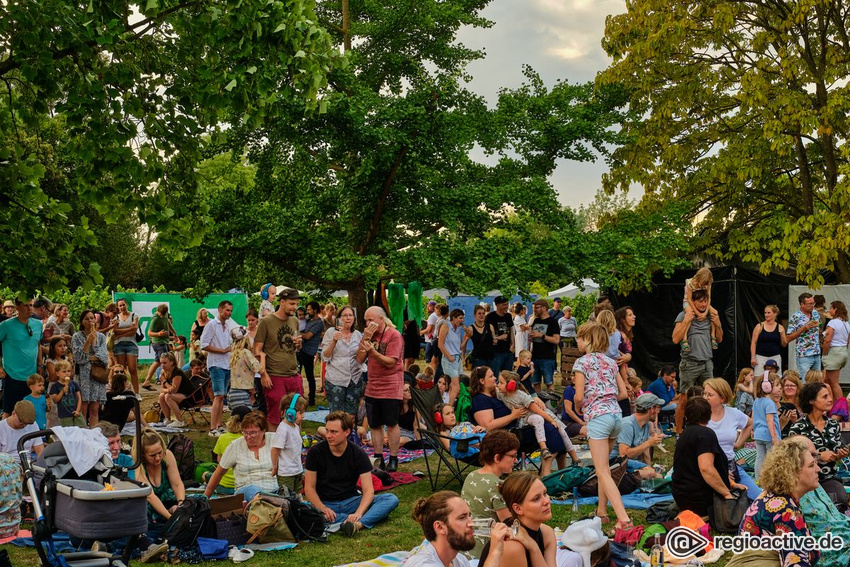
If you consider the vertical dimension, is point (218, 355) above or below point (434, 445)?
above

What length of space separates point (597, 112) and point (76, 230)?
41.4 feet

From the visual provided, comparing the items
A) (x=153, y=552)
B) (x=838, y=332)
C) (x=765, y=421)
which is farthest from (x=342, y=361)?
(x=838, y=332)

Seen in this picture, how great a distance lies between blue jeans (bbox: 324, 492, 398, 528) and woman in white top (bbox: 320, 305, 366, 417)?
2646mm

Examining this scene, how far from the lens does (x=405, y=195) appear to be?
15.3 meters

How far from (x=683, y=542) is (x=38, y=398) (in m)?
6.87

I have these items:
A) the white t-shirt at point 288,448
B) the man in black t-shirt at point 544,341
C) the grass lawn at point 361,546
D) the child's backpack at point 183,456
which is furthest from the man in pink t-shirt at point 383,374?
the man in black t-shirt at point 544,341

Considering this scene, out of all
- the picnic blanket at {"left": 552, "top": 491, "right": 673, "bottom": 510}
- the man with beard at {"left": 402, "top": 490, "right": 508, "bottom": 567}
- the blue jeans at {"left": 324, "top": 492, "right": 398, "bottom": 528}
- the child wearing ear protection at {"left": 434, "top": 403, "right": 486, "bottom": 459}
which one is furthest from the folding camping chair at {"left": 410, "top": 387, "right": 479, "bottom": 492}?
the man with beard at {"left": 402, "top": 490, "right": 508, "bottom": 567}

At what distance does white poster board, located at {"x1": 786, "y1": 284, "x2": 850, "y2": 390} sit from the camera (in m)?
16.8

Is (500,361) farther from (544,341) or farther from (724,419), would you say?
(724,419)

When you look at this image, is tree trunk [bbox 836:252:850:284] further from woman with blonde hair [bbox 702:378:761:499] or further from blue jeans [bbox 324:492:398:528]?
blue jeans [bbox 324:492:398:528]

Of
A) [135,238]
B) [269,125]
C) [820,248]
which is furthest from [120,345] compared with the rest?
[135,238]

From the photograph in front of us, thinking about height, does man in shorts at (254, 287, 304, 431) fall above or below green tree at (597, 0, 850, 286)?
below

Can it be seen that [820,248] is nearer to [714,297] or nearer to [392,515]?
[714,297]

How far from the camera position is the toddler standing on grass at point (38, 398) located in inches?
362
